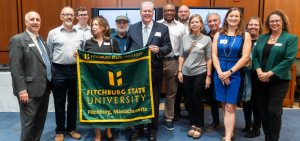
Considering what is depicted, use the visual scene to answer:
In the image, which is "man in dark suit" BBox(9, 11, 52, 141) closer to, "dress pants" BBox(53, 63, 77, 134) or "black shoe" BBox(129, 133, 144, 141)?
"dress pants" BBox(53, 63, 77, 134)

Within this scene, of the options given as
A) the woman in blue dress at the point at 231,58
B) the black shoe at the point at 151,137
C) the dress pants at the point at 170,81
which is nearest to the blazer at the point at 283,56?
the woman in blue dress at the point at 231,58

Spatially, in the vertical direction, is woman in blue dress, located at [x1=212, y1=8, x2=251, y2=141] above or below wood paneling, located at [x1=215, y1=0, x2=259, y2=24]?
below

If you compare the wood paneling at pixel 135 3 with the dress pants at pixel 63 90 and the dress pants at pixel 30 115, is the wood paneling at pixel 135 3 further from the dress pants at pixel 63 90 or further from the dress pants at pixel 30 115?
the dress pants at pixel 30 115

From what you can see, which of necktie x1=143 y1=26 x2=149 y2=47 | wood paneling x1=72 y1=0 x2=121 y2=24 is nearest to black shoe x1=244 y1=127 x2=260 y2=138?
necktie x1=143 y1=26 x2=149 y2=47

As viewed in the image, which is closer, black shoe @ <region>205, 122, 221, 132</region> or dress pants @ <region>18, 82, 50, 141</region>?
dress pants @ <region>18, 82, 50, 141</region>

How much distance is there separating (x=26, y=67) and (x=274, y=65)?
2.70m

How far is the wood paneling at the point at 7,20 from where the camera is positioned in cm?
532

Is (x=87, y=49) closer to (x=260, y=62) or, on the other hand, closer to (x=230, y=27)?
(x=230, y=27)

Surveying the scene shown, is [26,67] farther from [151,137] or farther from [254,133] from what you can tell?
[254,133]

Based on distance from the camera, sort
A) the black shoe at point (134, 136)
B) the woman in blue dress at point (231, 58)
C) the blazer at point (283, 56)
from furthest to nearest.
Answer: the black shoe at point (134, 136)
the woman in blue dress at point (231, 58)
the blazer at point (283, 56)

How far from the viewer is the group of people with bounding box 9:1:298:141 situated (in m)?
2.21

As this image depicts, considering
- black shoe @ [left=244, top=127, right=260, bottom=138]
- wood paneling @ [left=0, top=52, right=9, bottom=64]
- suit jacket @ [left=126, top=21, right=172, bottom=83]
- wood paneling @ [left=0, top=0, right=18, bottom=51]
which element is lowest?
black shoe @ [left=244, top=127, right=260, bottom=138]

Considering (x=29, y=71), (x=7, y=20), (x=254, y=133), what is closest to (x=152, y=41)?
(x=29, y=71)

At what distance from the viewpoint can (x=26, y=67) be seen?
218 cm
